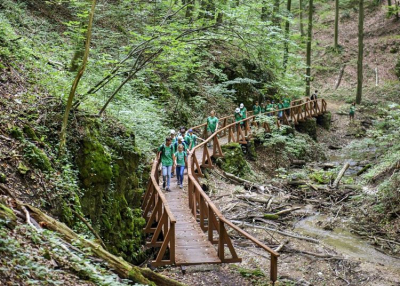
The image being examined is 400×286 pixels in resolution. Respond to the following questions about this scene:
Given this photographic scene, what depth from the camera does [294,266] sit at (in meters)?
8.66

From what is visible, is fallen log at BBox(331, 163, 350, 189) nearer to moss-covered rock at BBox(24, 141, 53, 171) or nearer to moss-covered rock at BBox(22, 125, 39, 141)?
moss-covered rock at BBox(24, 141, 53, 171)

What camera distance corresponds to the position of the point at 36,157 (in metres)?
6.22

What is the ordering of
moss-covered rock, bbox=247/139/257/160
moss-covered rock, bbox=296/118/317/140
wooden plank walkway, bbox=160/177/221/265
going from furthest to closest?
1. moss-covered rock, bbox=296/118/317/140
2. moss-covered rock, bbox=247/139/257/160
3. wooden plank walkway, bbox=160/177/221/265

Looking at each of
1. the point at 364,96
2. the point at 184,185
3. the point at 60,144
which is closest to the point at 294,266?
the point at 184,185

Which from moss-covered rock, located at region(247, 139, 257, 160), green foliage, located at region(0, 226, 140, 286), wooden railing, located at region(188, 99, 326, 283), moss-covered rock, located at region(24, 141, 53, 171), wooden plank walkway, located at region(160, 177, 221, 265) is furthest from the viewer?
moss-covered rock, located at region(247, 139, 257, 160)

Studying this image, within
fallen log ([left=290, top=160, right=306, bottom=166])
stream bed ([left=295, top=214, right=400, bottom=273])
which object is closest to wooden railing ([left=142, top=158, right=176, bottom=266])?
stream bed ([left=295, top=214, right=400, bottom=273])

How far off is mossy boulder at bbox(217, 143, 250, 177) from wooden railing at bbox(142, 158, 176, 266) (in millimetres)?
5683

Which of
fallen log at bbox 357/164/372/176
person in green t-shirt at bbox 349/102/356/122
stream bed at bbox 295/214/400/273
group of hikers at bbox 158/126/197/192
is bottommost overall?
stream bed at bbox 295/214/400/273

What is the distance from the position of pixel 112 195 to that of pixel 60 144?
5.99 ft

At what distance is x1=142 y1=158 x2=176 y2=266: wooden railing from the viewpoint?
689 cm

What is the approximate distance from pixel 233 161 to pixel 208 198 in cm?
798

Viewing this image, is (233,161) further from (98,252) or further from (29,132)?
(98,252)

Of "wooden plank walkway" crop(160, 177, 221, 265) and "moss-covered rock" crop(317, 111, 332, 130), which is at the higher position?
"moss-covered rock" crop(317, 111, 332, 130)

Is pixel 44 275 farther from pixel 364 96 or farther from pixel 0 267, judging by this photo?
pixel 364 96
